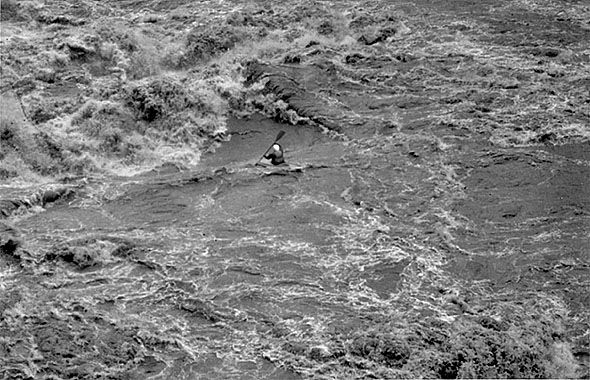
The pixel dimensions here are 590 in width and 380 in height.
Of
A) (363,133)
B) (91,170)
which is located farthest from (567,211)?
(91,170)

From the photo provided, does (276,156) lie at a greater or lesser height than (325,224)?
greater

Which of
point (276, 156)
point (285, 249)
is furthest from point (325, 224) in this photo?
point (276, 156)

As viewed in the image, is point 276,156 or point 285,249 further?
point 276,156

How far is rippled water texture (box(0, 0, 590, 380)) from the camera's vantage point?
9.30m

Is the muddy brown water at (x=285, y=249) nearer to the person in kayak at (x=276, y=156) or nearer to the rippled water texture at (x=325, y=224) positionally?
the rippled water texture at (x=325, y=224)

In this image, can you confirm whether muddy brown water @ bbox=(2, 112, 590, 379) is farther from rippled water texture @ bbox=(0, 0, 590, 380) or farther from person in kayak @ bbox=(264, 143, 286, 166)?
person in kayak @ bbox=(264, 143, 286, 166)

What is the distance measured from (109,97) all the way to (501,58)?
7499 mm

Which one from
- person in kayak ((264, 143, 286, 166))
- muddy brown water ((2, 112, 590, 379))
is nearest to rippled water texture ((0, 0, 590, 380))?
muddy brown water ((2, 112, 590, 379))

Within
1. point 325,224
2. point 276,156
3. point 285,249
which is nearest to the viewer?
point 285,249

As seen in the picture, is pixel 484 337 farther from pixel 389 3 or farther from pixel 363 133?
pixel 389 3

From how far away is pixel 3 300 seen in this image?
9.84 m

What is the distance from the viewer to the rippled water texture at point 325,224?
9.30 m

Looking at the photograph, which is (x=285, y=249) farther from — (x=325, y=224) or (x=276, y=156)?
(x=276, y=156)

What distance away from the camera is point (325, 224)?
37.5ft
